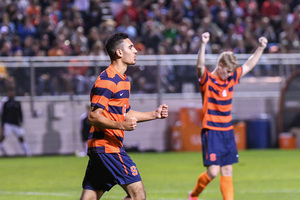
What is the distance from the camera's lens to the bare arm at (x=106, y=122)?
687cm

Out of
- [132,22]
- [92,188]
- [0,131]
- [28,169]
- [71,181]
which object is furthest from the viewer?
[132,22]

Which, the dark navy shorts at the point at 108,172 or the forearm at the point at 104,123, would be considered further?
the dark navy shorts at the point at 108,172

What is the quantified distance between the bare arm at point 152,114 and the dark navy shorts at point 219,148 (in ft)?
8.44

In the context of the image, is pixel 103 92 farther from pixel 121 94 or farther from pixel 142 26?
pixel 142 26

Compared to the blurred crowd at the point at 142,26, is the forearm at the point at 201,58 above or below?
below

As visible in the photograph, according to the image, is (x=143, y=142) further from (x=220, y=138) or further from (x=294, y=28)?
(x=220, y=138)

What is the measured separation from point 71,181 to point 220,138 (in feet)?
17.3

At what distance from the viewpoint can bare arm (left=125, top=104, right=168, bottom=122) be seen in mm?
7100

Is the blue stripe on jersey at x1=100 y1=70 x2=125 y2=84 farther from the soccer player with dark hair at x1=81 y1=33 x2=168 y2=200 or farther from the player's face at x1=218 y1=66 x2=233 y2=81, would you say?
the player's face at x1=218 y1=66 x2=233 y2=81

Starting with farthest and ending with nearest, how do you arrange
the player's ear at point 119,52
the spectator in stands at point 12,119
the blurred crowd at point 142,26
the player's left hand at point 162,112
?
1. the blurred crowd at point 142,26
2. the spectator in stands at point 12,119
3. the player's ear at point 119,52
4. the player's left hand at point 162,112

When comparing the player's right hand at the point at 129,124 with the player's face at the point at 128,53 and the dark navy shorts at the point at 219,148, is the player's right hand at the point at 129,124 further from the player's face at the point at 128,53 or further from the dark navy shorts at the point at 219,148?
the dark navy shorts at the point at 219,148

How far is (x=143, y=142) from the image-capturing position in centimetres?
2234

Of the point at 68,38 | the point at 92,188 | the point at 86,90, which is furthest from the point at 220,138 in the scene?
the point at 68,38

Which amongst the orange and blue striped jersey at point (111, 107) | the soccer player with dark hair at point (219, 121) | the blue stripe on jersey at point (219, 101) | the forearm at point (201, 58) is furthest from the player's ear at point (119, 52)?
the blue stripe on jersey at point (219, 101)
